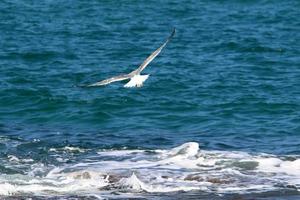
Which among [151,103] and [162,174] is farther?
[151,103]

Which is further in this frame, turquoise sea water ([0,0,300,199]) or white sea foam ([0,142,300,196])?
turquoise sea water ([0,0,300,199])

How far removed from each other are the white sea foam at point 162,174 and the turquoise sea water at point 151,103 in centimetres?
3

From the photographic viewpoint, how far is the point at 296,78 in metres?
26.1

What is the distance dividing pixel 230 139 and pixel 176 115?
265cm

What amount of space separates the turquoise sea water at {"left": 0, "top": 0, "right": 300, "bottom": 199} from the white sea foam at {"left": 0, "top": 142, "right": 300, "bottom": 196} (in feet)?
0.08

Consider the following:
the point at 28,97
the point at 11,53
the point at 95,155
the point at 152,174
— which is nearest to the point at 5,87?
the point at 28,97

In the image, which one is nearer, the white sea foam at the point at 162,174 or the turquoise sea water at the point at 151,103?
the white sea foam at the point at 162,174

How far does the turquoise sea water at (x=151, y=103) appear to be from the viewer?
15781 mm

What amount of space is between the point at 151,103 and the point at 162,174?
7.46 m

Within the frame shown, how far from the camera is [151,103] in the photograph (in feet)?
77.0

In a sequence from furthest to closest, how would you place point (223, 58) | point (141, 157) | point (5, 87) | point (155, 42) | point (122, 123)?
1. point (155, 42)
2. point (223, 58)
3. point (5, 87)
4. point (122, 123)
5. point (141, 157)

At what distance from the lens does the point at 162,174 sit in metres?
16.1

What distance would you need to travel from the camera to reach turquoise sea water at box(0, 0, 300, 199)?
15781mm

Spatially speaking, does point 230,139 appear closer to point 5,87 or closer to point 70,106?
point 70,106
